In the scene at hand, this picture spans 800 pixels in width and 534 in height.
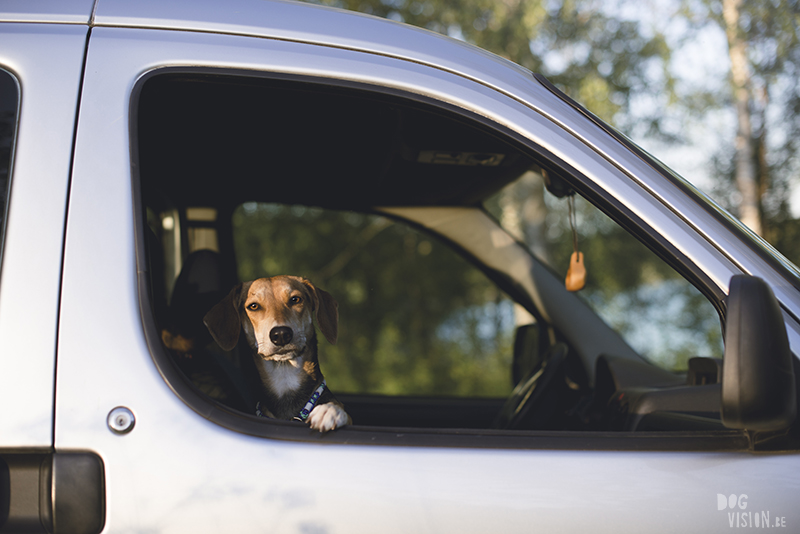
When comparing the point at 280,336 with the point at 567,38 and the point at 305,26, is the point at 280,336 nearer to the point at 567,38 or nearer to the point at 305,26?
the point at 305,26

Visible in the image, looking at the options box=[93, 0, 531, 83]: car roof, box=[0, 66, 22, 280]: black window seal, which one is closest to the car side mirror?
box=[93, 0, 531, 83]: car roof

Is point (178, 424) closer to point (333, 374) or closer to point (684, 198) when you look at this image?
point (684, 198)

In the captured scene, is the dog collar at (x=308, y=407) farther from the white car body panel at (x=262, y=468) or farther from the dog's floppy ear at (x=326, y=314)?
the white car body panel at (x=262, y=468)

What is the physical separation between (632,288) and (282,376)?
877cm

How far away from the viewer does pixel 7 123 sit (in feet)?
3.88

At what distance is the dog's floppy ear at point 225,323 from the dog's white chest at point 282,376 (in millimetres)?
183

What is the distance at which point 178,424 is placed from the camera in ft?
3.56

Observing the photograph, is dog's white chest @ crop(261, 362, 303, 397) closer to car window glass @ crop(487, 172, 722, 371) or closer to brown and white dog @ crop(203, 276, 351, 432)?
brown and white dog @ crop(203, 276, 351, 432)

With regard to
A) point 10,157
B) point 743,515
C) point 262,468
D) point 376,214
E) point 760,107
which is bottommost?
point 743,515

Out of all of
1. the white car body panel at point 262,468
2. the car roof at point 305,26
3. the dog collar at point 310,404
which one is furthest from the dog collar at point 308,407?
the car roof at point 305,26

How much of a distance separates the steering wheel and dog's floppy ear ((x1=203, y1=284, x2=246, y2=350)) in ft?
3.84

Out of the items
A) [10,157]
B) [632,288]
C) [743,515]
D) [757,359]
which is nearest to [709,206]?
[757,359]

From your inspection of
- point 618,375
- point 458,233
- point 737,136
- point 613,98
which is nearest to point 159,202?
point 458,233

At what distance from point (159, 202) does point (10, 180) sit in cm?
157
